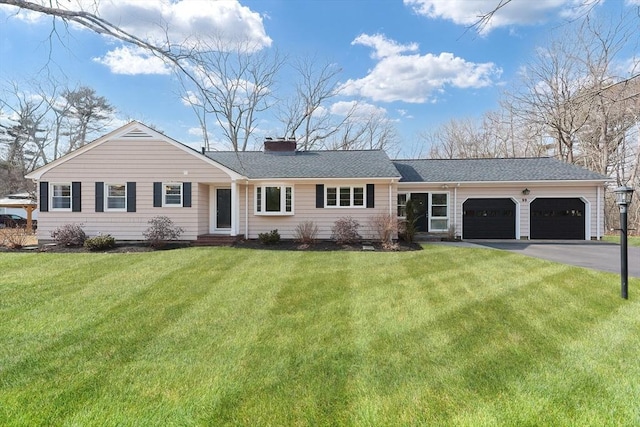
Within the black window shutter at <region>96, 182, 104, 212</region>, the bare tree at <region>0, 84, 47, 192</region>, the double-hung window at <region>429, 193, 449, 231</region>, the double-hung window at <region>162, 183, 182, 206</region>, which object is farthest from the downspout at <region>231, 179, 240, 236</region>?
the bare tree at <region>0, 84, 47, 192</region>

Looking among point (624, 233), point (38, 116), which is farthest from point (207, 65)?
point (38, 116)

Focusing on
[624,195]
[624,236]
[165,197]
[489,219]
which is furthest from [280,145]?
[624,236]

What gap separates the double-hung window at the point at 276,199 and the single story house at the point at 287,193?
0.04 metres

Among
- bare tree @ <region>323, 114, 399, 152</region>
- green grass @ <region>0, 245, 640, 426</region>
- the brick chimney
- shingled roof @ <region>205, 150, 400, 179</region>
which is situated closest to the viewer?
green grass @ <region>0, 245, 640, 426</region>

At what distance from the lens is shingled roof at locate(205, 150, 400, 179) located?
13.0 meters

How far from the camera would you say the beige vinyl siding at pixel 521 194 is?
13617 mm

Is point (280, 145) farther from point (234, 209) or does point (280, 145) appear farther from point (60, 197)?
point (60, 197)

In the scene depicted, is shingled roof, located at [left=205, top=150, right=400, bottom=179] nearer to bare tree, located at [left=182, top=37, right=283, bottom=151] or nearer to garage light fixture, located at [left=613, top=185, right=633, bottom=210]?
bare tree, located at [left=182, top=37, right=283, bottom=151]

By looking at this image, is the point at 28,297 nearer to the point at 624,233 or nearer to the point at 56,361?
the point at 56,361

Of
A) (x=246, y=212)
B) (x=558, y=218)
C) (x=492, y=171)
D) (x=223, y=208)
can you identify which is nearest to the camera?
(x=246, y=212)

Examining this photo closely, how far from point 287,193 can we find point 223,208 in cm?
A: 306

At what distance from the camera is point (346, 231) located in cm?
1217

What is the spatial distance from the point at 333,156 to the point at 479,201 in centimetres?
725

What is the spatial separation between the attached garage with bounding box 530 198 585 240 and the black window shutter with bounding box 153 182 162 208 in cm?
1625
